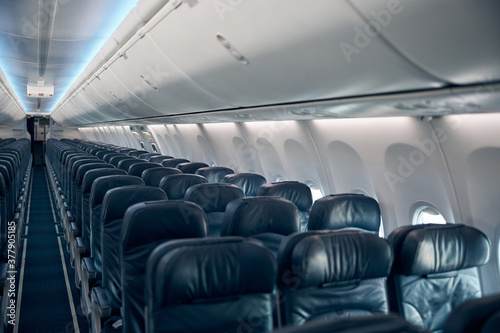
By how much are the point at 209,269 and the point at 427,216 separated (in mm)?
3654

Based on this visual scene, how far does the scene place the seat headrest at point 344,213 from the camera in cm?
432

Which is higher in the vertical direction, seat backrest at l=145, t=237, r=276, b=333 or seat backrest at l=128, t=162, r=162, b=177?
seat backrest at l=128, t=162, r=162, b=177

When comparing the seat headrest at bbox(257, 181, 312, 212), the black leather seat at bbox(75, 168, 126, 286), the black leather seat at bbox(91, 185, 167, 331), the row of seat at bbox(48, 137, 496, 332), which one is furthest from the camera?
the black leather seat at bbox(75, 168, 126, 286)

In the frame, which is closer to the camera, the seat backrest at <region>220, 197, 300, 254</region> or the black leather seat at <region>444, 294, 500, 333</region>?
the black leather seat at <region>444, 294, 500, 333</region>

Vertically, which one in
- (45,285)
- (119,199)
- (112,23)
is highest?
(112,23)

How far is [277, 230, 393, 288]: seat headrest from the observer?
9.11 feet

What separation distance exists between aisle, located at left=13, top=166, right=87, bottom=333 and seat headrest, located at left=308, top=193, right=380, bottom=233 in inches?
120

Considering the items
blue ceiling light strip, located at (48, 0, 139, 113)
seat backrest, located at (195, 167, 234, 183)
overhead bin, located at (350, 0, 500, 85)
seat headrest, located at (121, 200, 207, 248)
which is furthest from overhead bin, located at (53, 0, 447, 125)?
seat backrest, located at (195, 167, 234, 183)

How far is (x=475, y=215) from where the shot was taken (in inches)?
178

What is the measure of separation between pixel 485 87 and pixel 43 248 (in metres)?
8.50

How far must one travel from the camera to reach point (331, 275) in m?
2.83

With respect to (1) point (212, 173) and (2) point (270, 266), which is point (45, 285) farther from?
(2) point (270, 266)

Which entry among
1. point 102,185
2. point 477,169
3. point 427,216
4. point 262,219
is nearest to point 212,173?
point 102,185

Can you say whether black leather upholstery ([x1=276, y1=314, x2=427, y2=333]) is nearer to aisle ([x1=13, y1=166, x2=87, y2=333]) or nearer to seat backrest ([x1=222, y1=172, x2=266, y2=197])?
aisle ([x1=13, y1=166, x2=87, y2=333])
